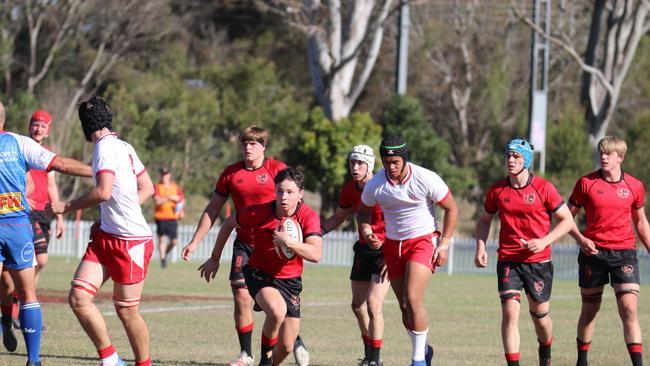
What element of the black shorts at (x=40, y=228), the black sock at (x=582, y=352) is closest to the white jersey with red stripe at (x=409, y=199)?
the black sock at (x=582, y=352)

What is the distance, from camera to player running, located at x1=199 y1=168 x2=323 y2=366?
9.73 metres

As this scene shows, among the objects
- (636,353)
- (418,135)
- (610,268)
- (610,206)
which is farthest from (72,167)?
(418,135)

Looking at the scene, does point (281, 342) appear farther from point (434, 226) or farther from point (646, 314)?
point (646, 314)

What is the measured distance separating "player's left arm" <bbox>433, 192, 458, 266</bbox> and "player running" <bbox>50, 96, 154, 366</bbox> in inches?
98.5

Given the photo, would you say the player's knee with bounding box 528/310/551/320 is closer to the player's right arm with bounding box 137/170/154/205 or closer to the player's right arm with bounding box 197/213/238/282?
the player's right arm with bounding box 197/213/238/282

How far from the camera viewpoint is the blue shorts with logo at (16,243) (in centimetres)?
970

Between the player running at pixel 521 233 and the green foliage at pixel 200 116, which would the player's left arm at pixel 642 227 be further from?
the green foliage at pixel 200 116

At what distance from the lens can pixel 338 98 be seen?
37.0 metres

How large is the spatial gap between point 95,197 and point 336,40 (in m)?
28.3

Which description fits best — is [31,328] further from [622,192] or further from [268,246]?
[622,192]

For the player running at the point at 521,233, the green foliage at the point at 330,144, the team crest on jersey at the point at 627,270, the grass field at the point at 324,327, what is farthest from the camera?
the green foliage at the point at 330,144

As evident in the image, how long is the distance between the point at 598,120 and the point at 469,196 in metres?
6.95

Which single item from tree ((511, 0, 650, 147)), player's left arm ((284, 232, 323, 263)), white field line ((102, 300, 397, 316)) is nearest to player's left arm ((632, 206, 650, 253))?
player's left arm ((284, 232, 323, 263))

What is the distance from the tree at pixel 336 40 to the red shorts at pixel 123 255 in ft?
87.8
